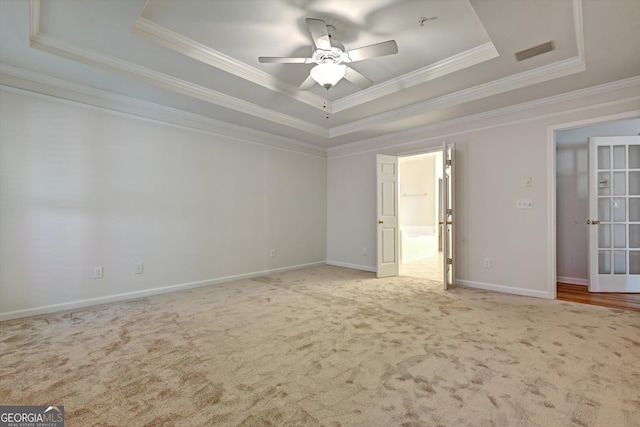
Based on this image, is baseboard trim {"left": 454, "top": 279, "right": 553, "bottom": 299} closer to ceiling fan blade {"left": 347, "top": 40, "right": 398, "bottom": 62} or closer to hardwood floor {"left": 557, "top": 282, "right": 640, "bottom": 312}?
hardwood floor {"left": 557, "top": 282, "right": 640, "bottom": 312}

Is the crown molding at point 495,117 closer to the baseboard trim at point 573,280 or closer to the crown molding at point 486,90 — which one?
the crown molding at point 486,90

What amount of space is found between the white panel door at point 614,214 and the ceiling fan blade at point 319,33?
160 inches

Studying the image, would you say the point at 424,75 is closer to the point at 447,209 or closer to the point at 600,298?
the point at 447,209

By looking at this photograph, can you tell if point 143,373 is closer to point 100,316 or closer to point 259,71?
point 100,316

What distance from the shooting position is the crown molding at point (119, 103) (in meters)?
2.95

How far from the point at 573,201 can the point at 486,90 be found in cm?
258

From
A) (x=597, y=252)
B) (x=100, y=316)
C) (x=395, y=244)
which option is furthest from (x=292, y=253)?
(x=597, y=252)

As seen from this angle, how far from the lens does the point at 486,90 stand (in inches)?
138

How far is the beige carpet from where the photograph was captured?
5.14 ft

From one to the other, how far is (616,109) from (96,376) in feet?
18.4

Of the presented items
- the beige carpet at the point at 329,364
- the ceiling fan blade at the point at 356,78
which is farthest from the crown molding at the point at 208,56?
the beige carpet at the point at 329,364

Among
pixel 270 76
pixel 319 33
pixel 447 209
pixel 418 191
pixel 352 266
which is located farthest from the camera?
pixel 418 191

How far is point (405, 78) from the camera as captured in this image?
351 centimetres

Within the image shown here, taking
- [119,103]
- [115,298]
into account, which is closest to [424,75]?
[119,103]
